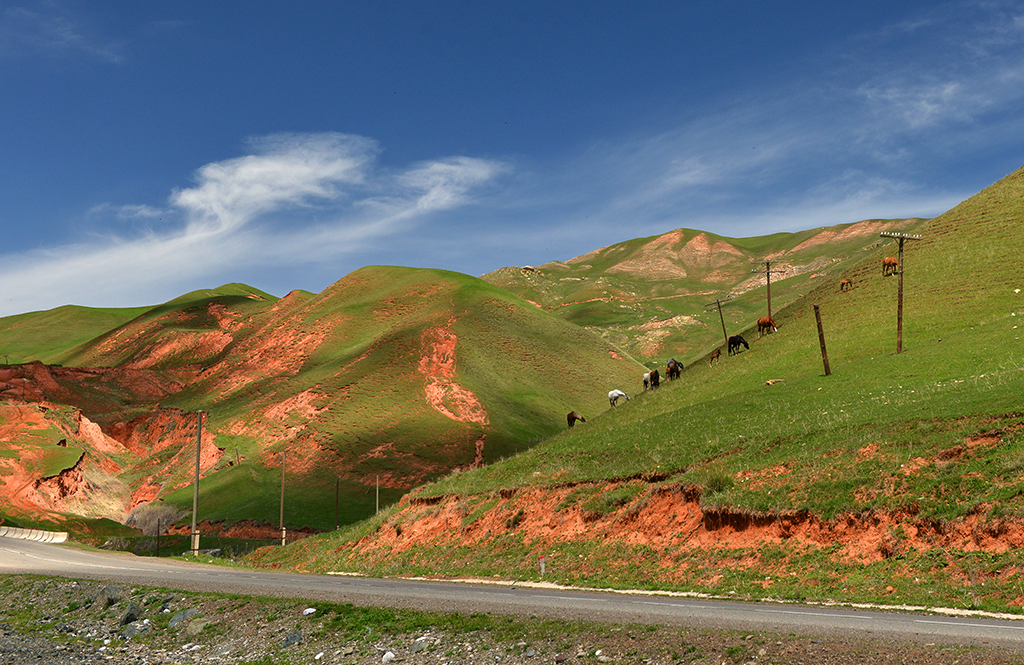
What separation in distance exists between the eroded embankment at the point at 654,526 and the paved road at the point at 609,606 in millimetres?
5529

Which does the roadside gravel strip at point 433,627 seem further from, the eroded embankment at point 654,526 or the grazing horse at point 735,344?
the grazing horse at point 735,344

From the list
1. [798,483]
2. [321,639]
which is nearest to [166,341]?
[321,639]

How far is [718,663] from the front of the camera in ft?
42.5

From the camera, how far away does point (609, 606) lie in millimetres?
19641

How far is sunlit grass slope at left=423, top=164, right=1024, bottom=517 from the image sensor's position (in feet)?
84.3

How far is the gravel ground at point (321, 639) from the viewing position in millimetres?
13039

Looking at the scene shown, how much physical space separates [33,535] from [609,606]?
64.9 meters

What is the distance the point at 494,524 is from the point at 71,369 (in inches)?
4921

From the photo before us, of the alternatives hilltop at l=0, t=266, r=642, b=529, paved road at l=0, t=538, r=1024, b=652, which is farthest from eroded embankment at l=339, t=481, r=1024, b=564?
hilltop at l=0, t=266, r=642, b=529

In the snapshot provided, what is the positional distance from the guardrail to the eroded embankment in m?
35.0

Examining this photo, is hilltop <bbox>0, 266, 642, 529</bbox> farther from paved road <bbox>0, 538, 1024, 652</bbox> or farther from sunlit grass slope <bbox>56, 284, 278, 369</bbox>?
paved road <bbox>0, 538, 1024, 652</bbox>

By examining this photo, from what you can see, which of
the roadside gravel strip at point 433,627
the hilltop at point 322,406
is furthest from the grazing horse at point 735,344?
the roadside gravel strip at point 433,627

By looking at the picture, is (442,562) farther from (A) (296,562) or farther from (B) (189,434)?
(B) (189,434)

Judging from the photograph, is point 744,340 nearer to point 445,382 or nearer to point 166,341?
point 445,382
